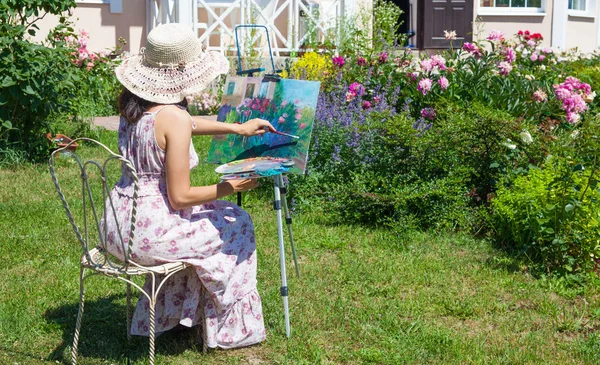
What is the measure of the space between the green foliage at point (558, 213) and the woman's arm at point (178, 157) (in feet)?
7.09

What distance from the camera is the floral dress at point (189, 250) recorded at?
11.9 feet

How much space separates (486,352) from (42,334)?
2149mm

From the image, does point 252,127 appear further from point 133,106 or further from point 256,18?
point 256,18

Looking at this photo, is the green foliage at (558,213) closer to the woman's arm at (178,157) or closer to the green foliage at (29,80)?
the woman's arm at (178,157)

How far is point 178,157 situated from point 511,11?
44.2ft

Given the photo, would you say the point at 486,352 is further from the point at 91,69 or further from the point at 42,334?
the point at 91,69

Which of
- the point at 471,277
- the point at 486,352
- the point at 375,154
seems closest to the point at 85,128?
the point at 375,154

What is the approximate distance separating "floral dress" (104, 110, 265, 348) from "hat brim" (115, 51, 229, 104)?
0.11 metres

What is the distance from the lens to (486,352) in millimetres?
3861

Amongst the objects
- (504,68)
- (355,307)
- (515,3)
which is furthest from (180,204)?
(515,3)

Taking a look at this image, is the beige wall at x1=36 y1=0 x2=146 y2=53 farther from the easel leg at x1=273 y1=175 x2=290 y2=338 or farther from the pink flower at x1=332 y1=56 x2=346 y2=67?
the easel leg at x1=273 y1=175 x2=290 y2=338

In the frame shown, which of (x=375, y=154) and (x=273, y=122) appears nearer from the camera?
(x=273, y=122)

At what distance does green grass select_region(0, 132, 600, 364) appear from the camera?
12.7 feet

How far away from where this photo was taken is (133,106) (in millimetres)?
3650
